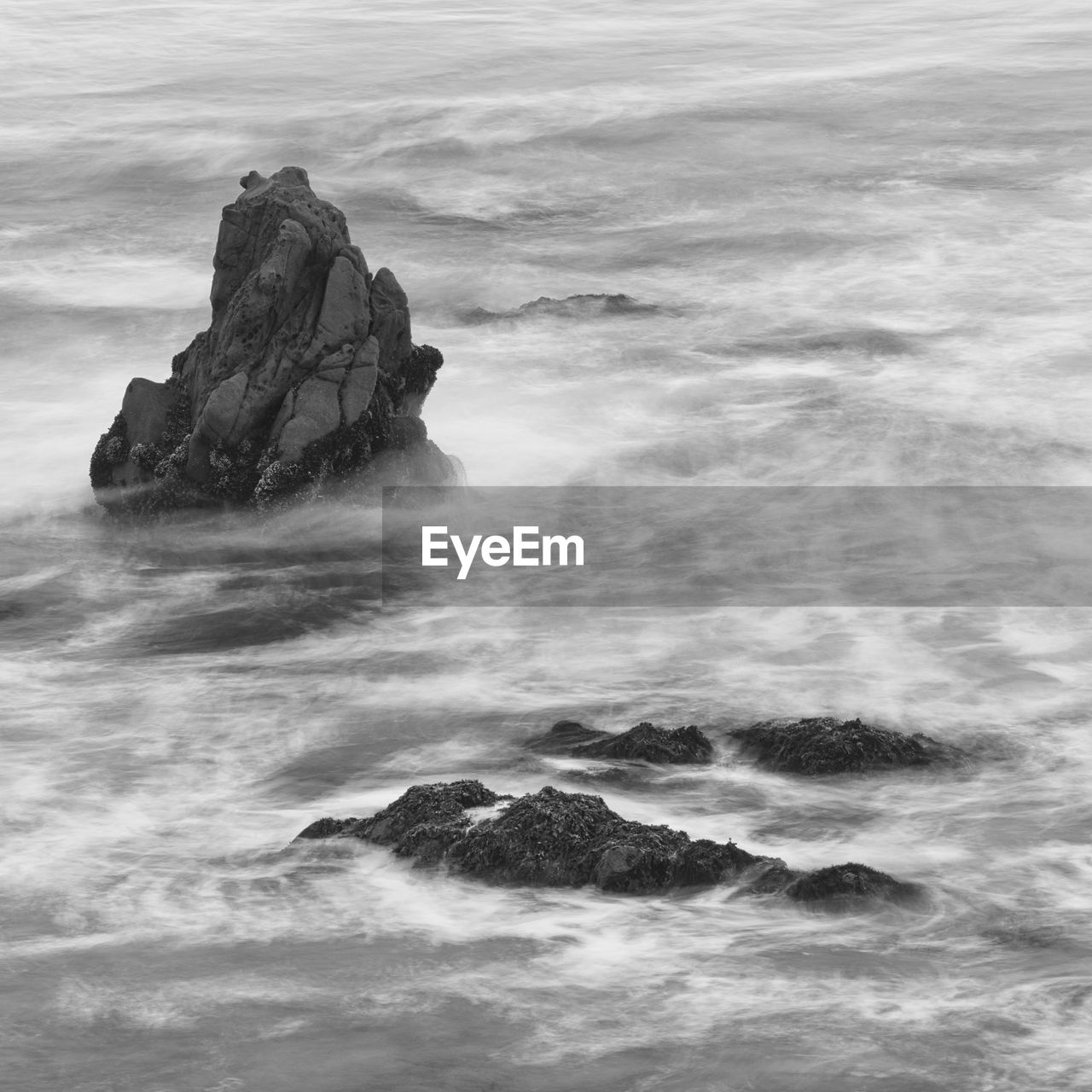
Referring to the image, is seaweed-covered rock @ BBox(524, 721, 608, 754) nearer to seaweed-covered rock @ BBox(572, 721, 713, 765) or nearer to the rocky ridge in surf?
the rocky ridge in surf

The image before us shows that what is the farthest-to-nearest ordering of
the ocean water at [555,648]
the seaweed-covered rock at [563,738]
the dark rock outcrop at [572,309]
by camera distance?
the dark rock outcrop at [572,309] → the seaweed-covered rock at [563,738] → the ocean water at [555,648]

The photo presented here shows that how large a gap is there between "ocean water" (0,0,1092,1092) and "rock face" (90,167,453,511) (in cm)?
86

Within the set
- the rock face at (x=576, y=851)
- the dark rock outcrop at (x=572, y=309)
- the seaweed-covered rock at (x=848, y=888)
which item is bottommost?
the seaweed-covered rock at (x=848, y=888)

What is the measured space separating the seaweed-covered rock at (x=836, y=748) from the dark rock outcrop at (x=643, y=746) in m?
0.67

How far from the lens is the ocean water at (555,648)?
1742cm

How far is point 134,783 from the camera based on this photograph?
22344mm

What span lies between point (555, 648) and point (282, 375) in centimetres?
600

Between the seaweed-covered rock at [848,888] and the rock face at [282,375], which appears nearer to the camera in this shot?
the seaweed-covered rock at [848,888]

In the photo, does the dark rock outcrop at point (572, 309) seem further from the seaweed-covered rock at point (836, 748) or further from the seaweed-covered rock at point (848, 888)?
the seaweed-covered rock at point (848, 888)

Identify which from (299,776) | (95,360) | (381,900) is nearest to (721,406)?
(95,360)

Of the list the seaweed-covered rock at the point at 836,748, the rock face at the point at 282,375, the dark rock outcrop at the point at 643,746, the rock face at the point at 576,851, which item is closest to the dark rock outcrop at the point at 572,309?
the rock face at the point at 282,375

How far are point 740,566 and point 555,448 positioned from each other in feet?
20.6

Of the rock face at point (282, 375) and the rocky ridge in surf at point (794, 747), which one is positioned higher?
the rock face at point (282, 375)

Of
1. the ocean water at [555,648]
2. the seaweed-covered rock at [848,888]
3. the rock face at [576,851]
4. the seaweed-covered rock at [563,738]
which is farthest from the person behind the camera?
the seaweed-covered rock at [563,738]
